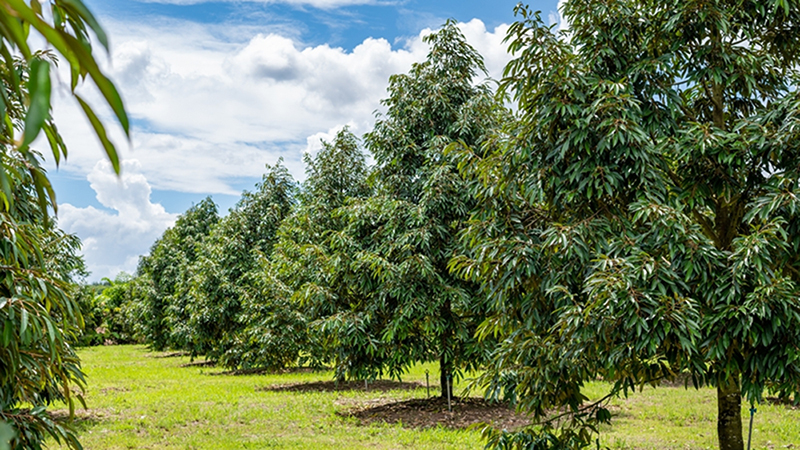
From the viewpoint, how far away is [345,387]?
13.7 metres

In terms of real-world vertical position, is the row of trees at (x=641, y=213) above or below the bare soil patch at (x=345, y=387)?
above

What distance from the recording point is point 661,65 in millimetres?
4652

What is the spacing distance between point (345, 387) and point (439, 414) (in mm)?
4478

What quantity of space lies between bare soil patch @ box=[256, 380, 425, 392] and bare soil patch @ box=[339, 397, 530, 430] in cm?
267

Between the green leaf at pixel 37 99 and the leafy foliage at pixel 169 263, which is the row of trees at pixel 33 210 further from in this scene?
the leafy foliage at pixel 169 263

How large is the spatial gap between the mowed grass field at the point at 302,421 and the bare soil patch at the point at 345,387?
0.43 metres

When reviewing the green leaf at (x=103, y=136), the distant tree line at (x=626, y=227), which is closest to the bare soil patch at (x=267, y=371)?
the distant tree line at (x=626, y=227)

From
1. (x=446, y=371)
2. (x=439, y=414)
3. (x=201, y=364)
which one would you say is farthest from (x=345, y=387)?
(x=201, y=364)

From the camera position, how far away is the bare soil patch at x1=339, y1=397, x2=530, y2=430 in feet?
30.1

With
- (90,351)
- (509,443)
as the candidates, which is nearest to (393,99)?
(509,443)

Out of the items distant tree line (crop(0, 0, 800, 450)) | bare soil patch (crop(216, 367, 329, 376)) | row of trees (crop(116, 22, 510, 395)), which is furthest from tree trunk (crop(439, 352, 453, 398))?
bare soil patch (crop(216, 367, 329, 376))

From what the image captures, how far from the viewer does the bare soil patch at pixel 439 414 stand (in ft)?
30.1

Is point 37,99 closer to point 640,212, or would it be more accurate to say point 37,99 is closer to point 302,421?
point 640,212

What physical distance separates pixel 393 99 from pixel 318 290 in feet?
11.5
